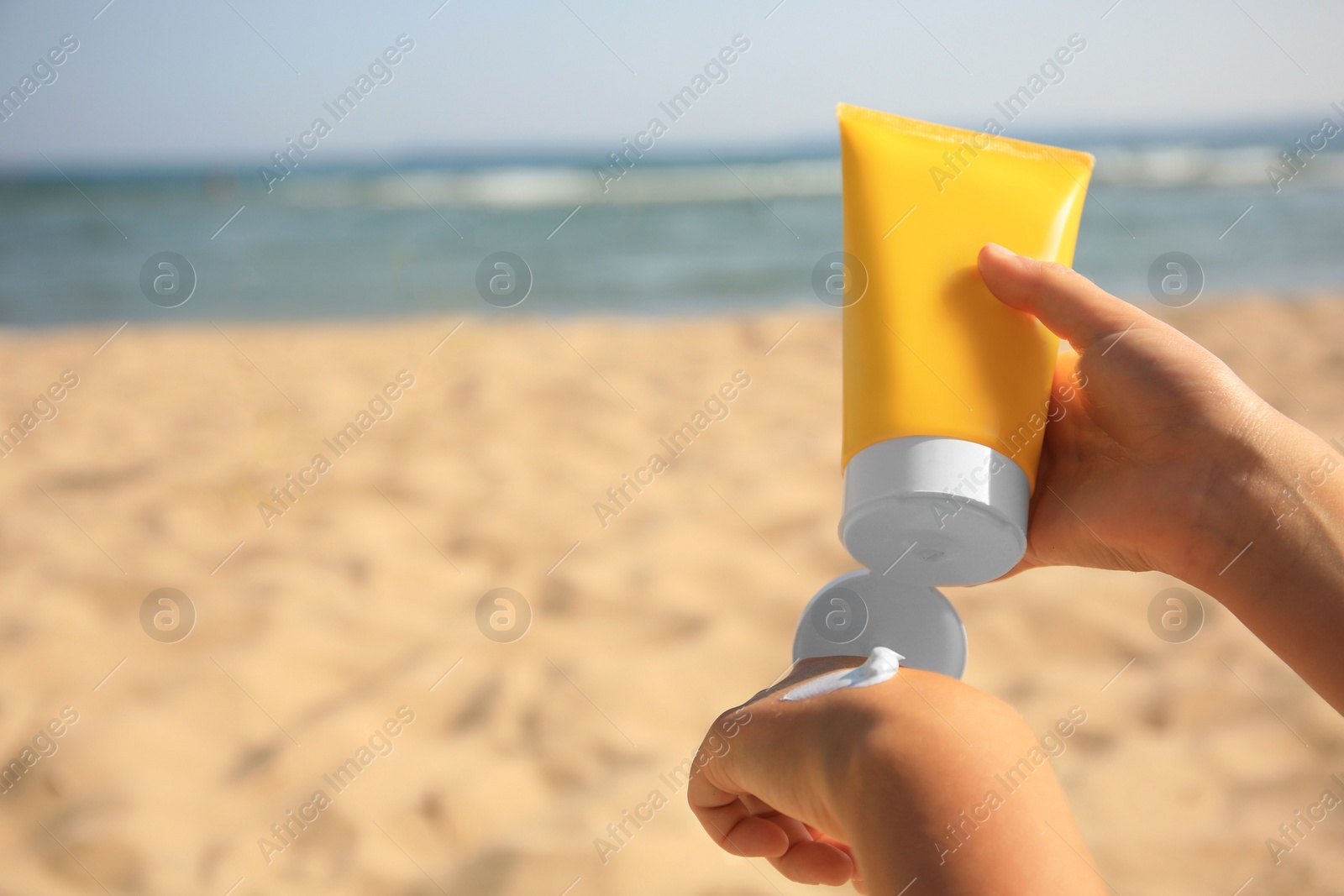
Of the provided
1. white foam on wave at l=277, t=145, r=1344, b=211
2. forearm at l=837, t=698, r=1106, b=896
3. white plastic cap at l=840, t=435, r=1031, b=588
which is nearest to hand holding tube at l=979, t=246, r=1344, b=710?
white plastic cap at l=840, t=435, r=1031, b=588

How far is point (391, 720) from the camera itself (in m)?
1.40

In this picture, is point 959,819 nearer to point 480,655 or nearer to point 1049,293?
point 1049,293

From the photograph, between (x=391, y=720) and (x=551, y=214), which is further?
(x=551, y=214)

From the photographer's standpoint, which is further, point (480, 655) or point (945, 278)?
point (480, 655)

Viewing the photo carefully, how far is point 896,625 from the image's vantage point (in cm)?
71

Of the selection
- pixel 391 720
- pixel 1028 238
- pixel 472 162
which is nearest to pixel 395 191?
pixel 472 162

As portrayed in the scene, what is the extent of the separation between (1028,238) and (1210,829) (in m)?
0.84

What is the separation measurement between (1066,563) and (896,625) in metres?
0.26

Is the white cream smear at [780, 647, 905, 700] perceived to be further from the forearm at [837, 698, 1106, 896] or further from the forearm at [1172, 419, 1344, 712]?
the forearm at [1172, 419, 1344, 712]

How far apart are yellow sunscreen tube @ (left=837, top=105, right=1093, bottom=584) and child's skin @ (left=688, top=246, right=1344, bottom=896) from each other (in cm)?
4

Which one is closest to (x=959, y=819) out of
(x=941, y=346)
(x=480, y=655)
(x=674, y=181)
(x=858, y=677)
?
(x=858, y=677)

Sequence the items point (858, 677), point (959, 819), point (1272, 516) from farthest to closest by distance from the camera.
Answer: point (1272, 516) → point (858, 677) → point (959, 819)

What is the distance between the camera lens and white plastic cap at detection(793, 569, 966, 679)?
707 millimetres

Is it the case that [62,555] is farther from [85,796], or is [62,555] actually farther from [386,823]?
[386,823]
